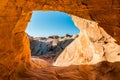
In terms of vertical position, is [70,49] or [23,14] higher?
[23,14]

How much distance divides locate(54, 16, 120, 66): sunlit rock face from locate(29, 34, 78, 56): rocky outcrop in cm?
391

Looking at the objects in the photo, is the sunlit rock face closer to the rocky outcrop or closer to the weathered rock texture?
the weathered rock texture

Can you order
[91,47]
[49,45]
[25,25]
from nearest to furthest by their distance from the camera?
[25,25], [91,47], [49,45]

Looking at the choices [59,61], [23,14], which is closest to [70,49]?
[59,61]

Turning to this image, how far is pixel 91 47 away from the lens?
40.9 feet

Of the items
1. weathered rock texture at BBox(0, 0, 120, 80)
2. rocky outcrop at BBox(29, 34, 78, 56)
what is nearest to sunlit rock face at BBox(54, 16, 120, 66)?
weathered rock texture at BBox(0, 0, 120, 80)

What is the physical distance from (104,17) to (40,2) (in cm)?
258

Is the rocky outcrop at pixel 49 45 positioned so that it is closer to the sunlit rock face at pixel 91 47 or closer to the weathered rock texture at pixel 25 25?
the sunlit rock face at pixel 91 47

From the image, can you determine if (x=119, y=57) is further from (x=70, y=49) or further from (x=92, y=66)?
(x=70, y=49)

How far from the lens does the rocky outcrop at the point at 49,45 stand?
67.3 ft

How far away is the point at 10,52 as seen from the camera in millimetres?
9422

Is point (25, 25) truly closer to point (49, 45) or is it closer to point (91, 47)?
point (91, 47)

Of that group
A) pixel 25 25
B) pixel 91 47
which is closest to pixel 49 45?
pixel 91 47

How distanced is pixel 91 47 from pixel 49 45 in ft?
32.4
